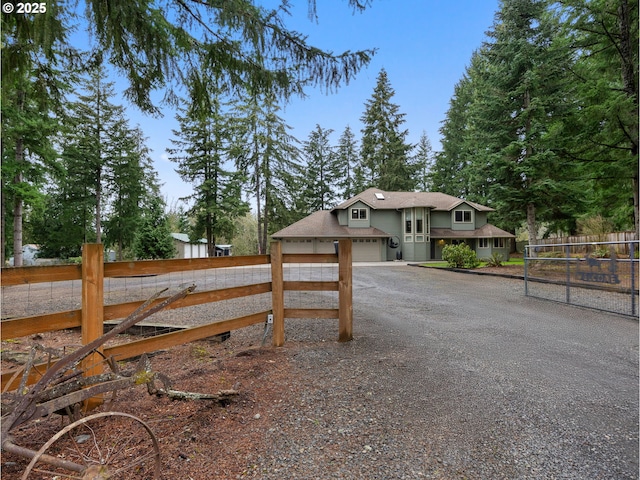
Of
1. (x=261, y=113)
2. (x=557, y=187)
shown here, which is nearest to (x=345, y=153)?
(x=261, y=113)

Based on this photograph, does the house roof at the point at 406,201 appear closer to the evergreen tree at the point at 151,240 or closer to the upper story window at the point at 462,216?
the upper story window at the point at 462,216

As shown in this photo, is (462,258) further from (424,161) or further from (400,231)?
(424,161)

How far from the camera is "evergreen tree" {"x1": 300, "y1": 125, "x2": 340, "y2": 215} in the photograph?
3722cm

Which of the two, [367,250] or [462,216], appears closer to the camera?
[367,250]

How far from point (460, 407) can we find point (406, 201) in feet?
85.7

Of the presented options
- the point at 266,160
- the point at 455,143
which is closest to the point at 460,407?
the point at 266,160

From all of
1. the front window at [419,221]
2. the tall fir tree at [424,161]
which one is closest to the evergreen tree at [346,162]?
the tall fir tree at [424,161]

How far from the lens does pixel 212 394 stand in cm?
243

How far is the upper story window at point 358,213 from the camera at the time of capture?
26234mm

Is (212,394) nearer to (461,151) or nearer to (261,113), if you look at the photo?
(261,113)

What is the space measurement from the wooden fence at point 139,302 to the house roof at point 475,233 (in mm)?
23878

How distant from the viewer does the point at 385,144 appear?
35875 mm

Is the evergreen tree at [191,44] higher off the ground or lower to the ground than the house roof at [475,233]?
higher

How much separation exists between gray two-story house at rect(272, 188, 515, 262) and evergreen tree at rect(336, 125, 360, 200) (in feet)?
35.6
